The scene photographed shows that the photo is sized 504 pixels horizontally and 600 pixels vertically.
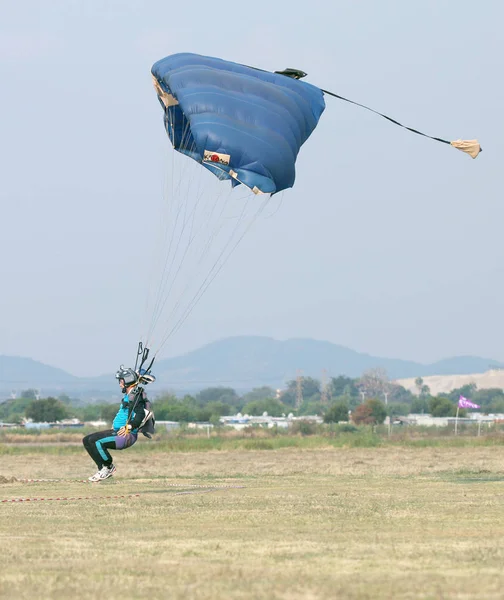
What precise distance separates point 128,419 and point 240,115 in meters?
5.27

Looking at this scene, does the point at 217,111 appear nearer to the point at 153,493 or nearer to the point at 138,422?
the point at 138,422

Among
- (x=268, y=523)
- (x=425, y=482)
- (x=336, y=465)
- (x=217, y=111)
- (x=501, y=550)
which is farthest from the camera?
(x=336, y=465)

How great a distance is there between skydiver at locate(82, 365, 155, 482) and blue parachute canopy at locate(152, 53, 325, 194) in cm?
363

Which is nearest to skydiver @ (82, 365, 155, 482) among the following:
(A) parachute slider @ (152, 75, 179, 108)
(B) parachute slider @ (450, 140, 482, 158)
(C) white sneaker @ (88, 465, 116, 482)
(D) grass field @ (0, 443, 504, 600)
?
(C) white sneaker @ (88, 465, 116, 482)

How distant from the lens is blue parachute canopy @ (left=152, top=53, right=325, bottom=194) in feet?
56.4

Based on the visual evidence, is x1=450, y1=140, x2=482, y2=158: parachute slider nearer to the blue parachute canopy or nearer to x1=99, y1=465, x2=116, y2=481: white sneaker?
the blue parachute canopy

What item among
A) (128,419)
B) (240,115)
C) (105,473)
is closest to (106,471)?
(105,473)

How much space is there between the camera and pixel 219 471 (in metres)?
26.3

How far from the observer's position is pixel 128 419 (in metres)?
17.5

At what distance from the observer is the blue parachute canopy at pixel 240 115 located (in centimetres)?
1720

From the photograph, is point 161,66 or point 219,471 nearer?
point 161,66

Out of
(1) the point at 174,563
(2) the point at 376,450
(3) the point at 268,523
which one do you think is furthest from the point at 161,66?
(2) the point at 376,450

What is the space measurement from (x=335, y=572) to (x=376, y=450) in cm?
2900

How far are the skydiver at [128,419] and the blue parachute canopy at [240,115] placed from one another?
11.9ft
